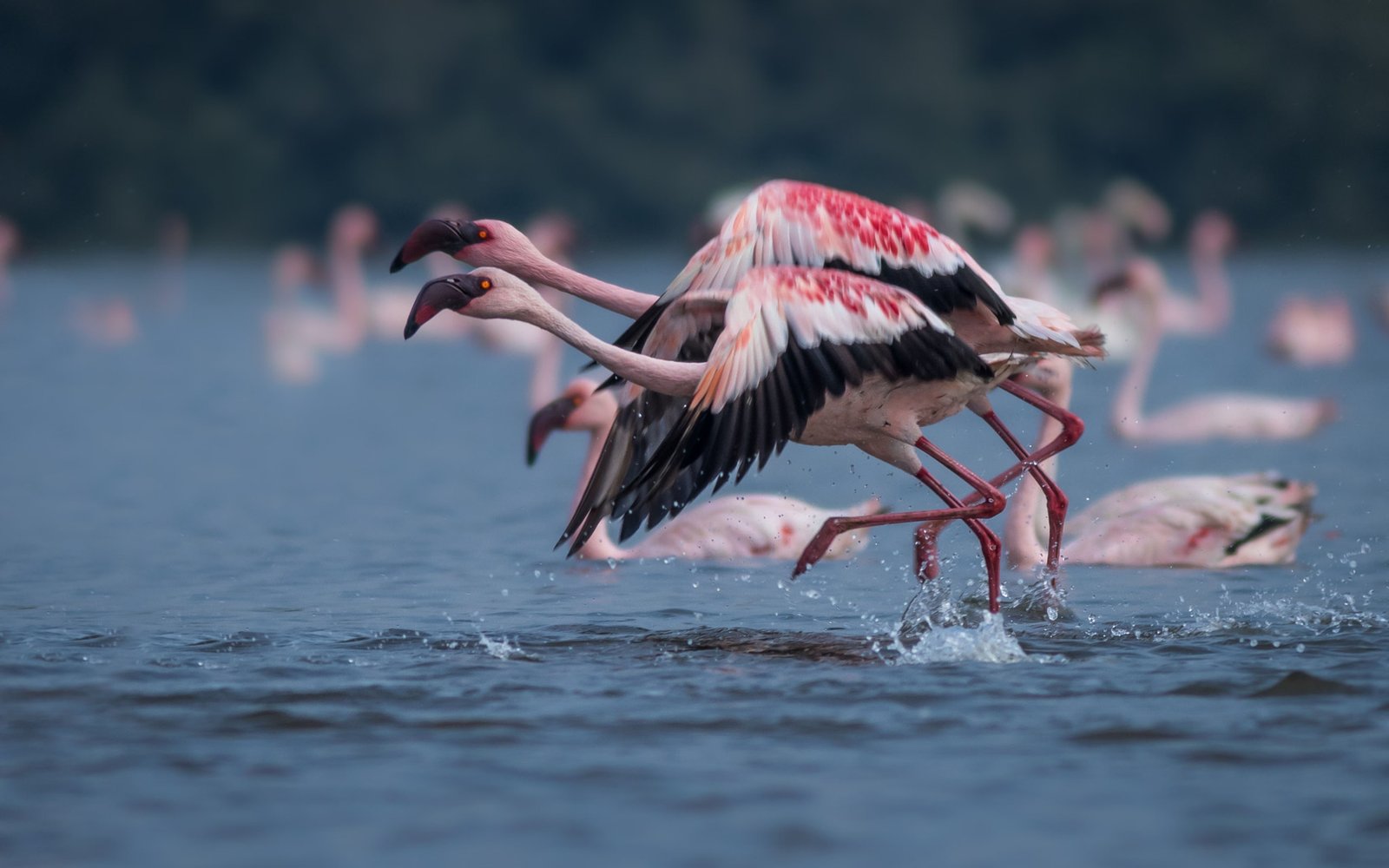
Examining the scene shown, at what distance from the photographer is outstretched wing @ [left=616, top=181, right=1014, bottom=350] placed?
6109mm

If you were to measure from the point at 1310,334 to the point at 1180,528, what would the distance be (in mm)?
9261

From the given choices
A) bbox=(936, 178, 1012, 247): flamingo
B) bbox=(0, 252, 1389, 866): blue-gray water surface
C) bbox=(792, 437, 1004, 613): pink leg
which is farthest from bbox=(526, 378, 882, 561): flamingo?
bbox=(936, 178, 1012, 247): flamingo

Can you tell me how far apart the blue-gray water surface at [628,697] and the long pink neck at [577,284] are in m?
1.04

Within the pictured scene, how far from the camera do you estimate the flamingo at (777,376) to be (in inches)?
210

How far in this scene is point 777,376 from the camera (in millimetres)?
5402

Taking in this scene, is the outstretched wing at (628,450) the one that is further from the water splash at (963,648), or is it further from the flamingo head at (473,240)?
the water splash at (963,648)

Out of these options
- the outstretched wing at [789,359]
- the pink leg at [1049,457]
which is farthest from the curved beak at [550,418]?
the outstretched wing at [789,359]

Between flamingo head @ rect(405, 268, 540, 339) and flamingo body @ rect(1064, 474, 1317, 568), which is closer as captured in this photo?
flamingo head @ rect(405, 268, 540, 339)

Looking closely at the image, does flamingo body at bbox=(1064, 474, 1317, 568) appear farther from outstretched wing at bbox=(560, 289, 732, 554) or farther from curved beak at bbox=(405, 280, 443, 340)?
curved beak at bbox=(405, 280, 443, 340)

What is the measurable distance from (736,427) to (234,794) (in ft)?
5.43

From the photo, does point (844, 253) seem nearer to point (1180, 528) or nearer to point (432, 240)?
point (432, 240)

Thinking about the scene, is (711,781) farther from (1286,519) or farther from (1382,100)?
(1382,100)

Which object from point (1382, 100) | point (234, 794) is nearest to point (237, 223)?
point (1382, 100)

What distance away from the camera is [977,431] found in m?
12.3
